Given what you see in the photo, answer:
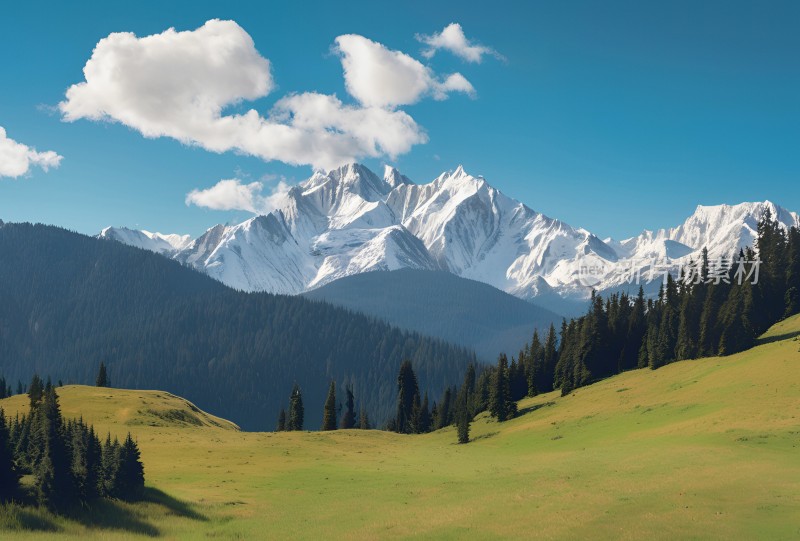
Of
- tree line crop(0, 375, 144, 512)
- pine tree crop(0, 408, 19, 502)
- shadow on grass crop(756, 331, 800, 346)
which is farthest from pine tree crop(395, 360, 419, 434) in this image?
pine tree crop(0, 408, 19, 502)

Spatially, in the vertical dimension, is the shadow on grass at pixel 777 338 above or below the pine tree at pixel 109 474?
above

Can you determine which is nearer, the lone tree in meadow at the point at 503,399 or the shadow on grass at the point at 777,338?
the shadow on grass at the point at 777,338

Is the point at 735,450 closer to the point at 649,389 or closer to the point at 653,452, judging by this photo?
the point at 653,452

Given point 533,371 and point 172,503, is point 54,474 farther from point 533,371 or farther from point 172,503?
point 533,371

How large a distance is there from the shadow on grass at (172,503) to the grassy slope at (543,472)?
0.22 metres

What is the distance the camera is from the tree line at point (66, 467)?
39.6 meters

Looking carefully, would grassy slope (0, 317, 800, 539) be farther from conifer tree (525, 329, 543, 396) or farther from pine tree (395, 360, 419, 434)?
pine tree (395, 360, 419, 434)

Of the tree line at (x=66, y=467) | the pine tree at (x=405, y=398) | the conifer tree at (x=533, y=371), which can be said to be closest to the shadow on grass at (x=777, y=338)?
the conifer tree at (x=533, y=371)

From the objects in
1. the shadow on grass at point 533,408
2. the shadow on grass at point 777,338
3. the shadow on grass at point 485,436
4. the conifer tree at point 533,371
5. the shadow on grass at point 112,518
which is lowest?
the shadow on grass at point 112,518

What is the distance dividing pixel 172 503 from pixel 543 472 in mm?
29079

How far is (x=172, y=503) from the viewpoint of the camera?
1770 inches

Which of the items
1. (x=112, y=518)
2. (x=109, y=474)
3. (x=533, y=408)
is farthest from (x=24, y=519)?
(x=533, y=408)

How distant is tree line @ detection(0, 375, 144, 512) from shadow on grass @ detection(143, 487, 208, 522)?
2.64ft

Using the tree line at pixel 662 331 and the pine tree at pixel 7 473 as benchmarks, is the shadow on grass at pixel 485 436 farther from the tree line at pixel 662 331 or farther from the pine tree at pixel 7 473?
the pine tree at pixel 7 473
